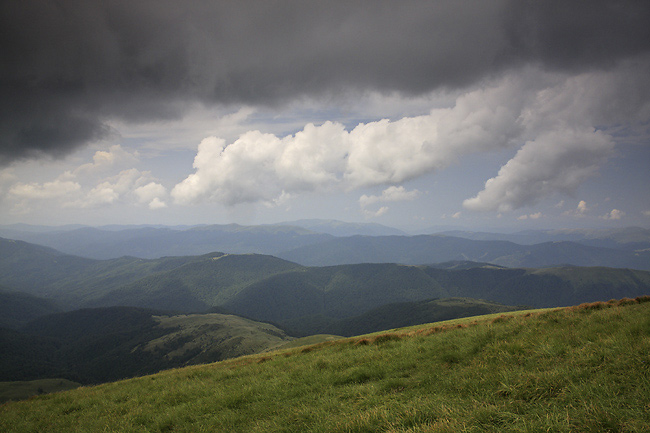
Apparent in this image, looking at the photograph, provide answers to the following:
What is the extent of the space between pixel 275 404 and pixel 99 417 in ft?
28.4

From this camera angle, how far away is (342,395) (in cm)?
973

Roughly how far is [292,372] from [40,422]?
1176cm

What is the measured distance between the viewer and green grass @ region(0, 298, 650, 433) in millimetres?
5945

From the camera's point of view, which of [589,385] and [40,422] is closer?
[589,385]

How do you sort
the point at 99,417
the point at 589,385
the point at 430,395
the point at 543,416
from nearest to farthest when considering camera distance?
1. the point at 543,416
2. the point at 589,385
3. the point at 430,395
4. the point at 99,417

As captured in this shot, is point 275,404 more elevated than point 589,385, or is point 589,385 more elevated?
point 589,385

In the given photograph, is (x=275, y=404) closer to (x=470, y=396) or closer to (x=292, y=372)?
(x=292, y=372)

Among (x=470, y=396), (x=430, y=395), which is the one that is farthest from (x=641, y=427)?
(x=430, y=395)

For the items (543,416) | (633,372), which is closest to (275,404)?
(543,416)

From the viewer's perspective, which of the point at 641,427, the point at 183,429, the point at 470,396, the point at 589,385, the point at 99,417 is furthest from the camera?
the point at 99,417

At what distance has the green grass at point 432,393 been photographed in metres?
5.95

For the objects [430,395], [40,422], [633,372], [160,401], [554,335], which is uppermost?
[633,372]

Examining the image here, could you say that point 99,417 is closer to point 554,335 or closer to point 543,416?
point 543,416

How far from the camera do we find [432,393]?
28.2 feet
